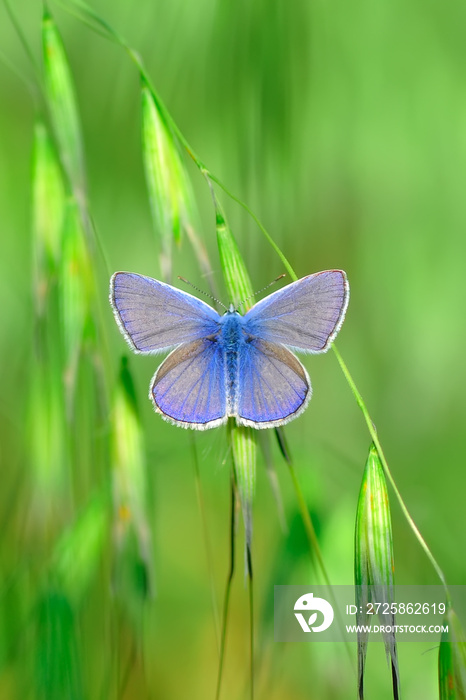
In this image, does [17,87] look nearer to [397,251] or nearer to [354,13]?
[354,13]

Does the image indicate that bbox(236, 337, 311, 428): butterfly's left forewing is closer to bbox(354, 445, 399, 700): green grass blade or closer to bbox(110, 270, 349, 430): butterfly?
bbox(110, 270, 349, 430): butterfly

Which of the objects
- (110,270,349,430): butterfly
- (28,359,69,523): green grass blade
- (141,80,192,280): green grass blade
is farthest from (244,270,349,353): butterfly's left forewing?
(28,359,69,523): green grass blade

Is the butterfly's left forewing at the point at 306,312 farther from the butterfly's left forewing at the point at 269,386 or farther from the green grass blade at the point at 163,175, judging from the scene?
the green grass blade at the point at 163,175

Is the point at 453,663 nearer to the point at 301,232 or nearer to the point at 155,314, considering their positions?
the point at 155,314

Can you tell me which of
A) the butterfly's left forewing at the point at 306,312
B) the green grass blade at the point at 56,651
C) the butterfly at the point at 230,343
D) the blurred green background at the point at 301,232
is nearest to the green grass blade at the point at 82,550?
the green grass blade at the point at 56,651

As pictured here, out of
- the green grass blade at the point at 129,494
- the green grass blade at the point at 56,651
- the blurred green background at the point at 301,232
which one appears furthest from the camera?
the blurred green background at the point at 301,232
